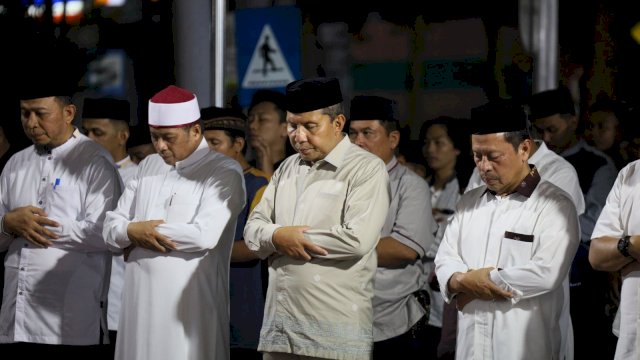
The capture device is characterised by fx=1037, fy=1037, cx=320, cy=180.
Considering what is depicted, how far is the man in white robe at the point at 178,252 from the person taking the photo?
4578 millimetres

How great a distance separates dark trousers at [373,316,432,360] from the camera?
4.74 m

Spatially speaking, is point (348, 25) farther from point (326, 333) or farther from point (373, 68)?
point (326, 333)

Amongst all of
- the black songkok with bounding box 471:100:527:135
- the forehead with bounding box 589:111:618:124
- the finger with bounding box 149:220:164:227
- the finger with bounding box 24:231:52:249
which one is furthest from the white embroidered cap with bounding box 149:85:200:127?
the forehead with bounding box 589:111:618:124

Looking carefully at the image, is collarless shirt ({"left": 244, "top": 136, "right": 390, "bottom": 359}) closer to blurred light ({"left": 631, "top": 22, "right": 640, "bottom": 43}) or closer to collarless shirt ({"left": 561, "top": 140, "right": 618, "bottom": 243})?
collarless shirt ({"left": 561, "top": 140, "right": 618, "bottom": 243})

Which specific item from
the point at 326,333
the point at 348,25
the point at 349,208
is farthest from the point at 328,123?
the point at 348,25

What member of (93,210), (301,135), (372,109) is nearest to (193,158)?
(93,210)

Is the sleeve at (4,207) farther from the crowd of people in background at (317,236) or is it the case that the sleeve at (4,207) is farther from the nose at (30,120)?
the nose at (30,120)

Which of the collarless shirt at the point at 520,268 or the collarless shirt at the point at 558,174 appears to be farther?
Answer: the collarless shirt at the point at 558,174

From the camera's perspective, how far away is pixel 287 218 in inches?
165

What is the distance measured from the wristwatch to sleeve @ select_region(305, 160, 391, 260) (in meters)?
0.92

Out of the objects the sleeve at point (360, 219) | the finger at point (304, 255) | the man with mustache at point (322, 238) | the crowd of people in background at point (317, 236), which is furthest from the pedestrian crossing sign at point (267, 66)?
the finger at point (304, 255)

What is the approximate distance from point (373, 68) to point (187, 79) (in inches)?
48.6

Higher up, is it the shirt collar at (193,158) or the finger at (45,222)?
the shirt collar at (193,158)

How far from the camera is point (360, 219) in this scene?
3.98 meters
